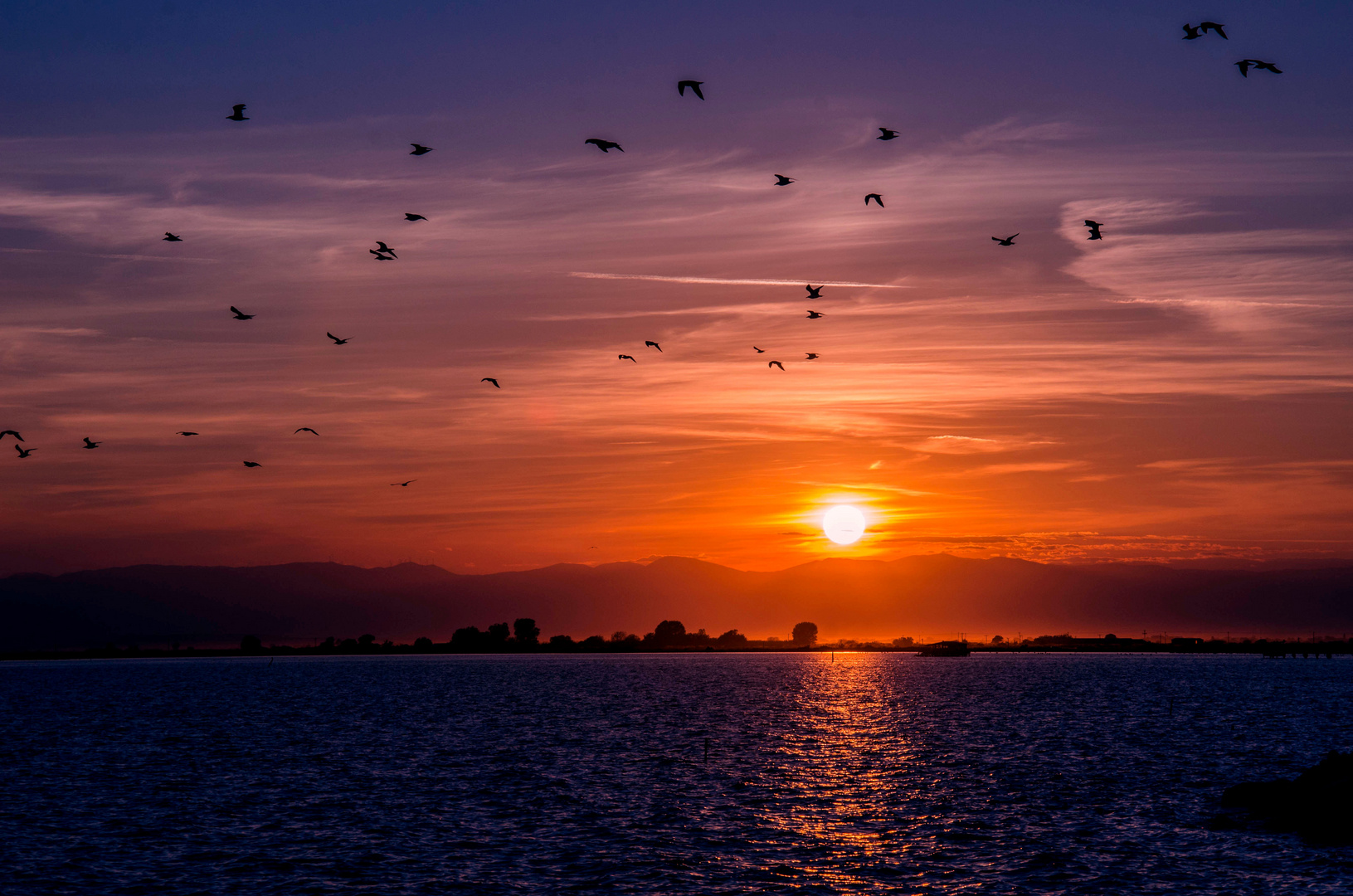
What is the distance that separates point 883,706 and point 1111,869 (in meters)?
96.6

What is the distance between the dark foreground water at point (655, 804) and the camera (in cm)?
4284

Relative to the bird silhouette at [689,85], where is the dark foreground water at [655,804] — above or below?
below

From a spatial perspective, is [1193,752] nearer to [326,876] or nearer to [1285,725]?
[1285,725]

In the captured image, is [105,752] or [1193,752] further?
[105,752]

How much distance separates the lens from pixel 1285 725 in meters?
106

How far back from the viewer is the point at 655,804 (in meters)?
58.7

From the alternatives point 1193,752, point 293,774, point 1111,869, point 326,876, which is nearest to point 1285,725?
point 1193,752

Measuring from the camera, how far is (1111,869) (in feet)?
143

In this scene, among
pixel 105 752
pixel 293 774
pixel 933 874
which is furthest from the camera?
pixel 105 752

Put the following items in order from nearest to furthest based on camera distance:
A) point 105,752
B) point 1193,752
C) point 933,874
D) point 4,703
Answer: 1. point 933,874
2. point 1193,752
3. point 105,752
4. point 4,703

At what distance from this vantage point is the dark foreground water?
42.8 m

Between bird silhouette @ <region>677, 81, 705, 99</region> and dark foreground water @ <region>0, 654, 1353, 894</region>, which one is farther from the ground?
bird silhouette @ <region>677, 81, 705, 99</region>

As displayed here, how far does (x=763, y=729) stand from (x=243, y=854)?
63.3 metres

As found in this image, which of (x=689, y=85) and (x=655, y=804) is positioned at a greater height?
(x=689, y=85)
